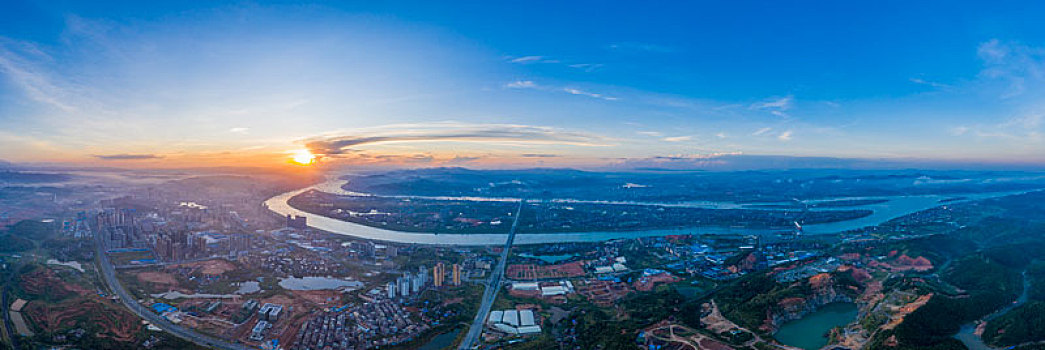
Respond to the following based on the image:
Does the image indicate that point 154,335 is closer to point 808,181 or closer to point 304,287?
point 304,287

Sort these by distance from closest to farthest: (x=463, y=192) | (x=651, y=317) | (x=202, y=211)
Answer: (x=651, y=317), (x=202, y=211), (x=463, y=192)

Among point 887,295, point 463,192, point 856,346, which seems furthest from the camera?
point 463,192

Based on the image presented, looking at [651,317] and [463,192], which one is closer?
[651,317]

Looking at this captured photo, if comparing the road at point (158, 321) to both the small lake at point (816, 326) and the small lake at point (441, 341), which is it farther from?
A: the small lake at point (816, 326)

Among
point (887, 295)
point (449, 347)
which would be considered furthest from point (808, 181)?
point (449, 347)

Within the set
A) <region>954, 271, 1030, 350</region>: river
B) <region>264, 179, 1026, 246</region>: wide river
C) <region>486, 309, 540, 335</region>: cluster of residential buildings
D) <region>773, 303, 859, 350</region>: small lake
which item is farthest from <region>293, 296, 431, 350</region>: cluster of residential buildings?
<region>954, 271, 1030, 350</region>: river

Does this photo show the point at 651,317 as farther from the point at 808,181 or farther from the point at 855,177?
the point at 855,177

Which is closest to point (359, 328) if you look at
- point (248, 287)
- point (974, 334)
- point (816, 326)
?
point (248, 287)

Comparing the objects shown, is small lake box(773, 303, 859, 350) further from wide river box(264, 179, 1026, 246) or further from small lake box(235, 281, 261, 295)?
small lake box(235, 281, 261, 295)
